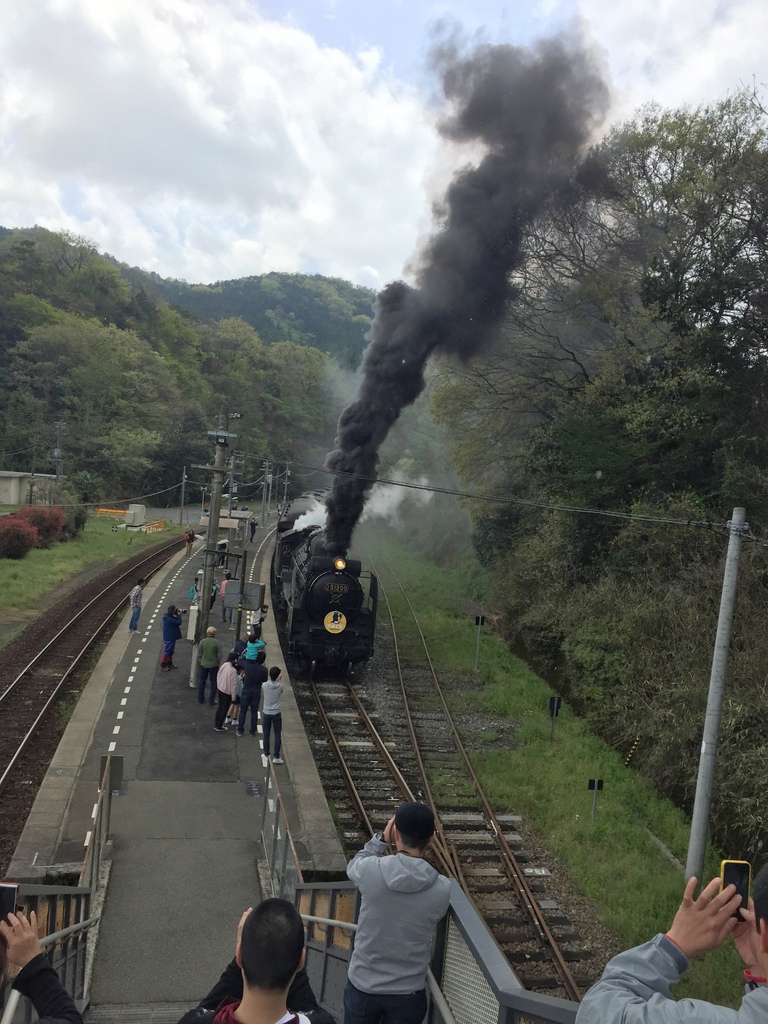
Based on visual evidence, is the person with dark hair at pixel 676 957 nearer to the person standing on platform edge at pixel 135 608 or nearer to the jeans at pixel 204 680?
the jeans at pixel 204 680

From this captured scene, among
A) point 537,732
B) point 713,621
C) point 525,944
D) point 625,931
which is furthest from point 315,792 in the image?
point 713,621

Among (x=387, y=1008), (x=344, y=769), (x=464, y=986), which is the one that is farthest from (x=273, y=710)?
(x=464, y=986)

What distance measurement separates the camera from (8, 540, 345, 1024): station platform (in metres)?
6.34

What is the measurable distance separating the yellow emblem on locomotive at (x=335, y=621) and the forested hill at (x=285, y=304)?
101 m

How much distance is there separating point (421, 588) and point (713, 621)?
17.8 m

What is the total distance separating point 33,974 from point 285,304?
493 ft

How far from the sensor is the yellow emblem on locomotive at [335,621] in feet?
53.8

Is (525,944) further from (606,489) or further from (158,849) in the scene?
(606,489)

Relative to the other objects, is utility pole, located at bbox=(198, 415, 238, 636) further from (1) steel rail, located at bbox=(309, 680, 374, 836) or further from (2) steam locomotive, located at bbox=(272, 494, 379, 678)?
(1) steel rail, located at bbox=(309, 680, 374, 836)

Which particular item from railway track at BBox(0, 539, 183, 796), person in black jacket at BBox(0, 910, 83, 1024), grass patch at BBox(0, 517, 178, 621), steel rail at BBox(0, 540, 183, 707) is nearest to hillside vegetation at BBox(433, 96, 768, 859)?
railway track at BBox(0, 539, 183, 796)

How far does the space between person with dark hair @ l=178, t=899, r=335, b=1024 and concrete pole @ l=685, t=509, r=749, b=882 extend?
8.06 metres

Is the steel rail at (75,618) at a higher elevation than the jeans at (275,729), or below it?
below

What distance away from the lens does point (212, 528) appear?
54.3 feet

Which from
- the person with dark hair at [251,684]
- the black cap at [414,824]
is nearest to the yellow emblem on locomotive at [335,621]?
the person with dark hair at [251,684]
